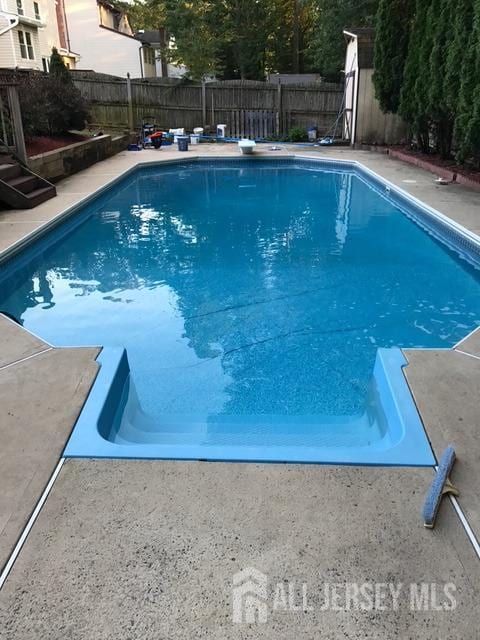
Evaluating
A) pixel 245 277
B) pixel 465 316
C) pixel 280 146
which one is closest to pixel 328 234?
pixel 245 277

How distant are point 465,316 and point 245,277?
2085 millimetres

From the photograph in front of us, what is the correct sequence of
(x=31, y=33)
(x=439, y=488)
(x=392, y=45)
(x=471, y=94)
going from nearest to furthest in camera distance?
(x=439, y=488) < (x=471, y=94) < (x=392, y=45) < (x=31, y=33)

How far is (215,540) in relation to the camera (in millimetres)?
1622

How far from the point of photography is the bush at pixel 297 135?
14789 mm

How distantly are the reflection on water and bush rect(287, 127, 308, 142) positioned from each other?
25.2 ft

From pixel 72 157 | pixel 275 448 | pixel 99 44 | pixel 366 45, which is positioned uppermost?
pixel 99 44

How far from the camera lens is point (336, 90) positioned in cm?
1498

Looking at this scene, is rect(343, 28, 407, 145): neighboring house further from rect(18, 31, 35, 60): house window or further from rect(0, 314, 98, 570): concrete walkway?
rect(18, 31, 35, 60): house window

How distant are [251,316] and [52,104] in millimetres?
8553

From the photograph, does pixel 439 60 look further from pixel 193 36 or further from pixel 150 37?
pixel 150 37

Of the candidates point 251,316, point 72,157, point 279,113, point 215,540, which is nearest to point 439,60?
point 72,157

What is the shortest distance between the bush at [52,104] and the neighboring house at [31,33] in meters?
9.25

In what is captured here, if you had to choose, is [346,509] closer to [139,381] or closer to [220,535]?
[220,535]

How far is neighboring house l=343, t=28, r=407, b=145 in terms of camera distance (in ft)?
42.8
